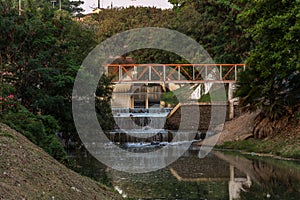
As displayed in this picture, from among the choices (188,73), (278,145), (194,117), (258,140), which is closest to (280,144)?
(278,145)

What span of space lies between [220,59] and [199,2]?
4131 mm

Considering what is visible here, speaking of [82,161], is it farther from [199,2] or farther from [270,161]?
[199,2]

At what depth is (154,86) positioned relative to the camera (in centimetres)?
6394

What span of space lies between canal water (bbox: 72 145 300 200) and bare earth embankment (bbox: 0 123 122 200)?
11.3 feet

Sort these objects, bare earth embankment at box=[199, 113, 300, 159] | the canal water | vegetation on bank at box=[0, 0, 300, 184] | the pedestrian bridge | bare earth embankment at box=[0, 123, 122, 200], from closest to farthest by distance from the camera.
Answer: bare earth embankment at box=[0, 123, 122, 200]
the canal water
vegetation on bank at box=[0, 0, 300, 184]
bare earth embankment at box=[199, 113, 300, 159]
the pedestrian bridge

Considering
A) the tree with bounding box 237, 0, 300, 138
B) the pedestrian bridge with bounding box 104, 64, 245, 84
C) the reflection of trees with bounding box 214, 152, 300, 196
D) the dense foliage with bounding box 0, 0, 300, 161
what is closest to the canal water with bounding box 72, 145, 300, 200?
the reflection of trees with bounding box 214, 152, 300, 196

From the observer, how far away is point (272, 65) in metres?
22.8

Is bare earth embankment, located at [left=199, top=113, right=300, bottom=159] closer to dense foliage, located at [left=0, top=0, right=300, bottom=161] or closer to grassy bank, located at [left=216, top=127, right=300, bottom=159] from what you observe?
grassy bank, located at [left=216, top=127, right=300, bottom=159]

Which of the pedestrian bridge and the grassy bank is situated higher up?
the pedestrian bridge

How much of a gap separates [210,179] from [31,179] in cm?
963

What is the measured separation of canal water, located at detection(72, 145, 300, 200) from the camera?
47.7 feet

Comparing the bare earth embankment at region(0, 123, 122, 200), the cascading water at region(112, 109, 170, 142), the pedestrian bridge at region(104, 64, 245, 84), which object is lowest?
the cascading water at region(112, 109, 170, 142)

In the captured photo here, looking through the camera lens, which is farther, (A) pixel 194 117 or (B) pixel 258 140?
(A) pixel 194 117

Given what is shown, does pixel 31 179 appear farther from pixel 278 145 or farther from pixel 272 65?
pixel 278 145
